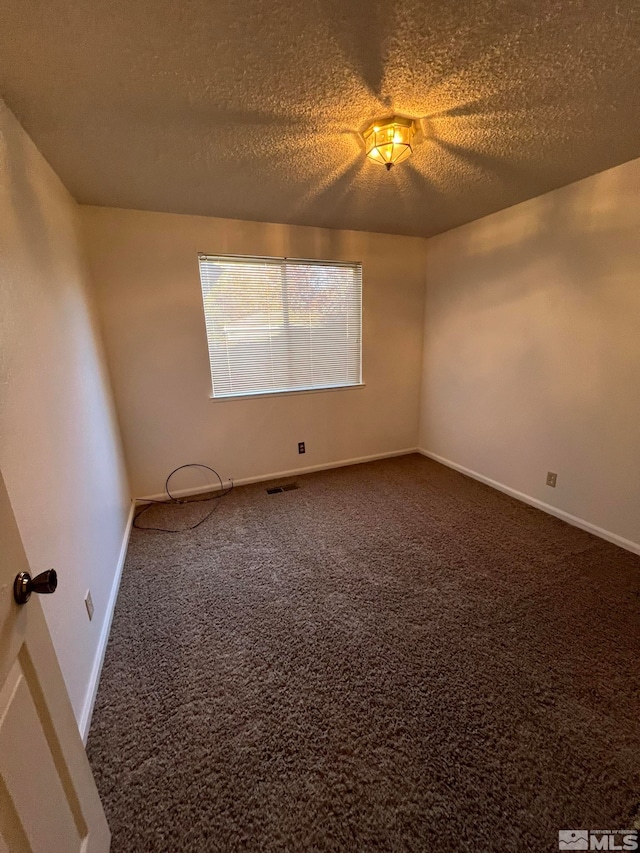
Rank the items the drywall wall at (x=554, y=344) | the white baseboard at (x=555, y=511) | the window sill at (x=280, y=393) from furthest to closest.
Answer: the window sill at (x=280, y=393)
the white baseboard at (x=555, y=511)
the drywall wall at (x=554, y=344)

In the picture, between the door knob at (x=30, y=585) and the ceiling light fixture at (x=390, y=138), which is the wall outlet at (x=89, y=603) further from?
the ceiling light fixture at (x=390, y=138)

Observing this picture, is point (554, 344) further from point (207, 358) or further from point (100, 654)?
point (100, 654)

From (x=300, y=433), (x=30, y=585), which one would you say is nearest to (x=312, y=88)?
(x=30, y=585)

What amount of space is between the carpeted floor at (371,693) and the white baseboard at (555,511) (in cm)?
10

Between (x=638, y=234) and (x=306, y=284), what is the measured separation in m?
2.34

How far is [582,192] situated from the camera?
2.21m

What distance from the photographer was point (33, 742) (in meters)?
0.70

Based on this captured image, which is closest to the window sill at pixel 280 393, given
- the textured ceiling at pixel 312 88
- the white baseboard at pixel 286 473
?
the white baseboard at pixel 286 473

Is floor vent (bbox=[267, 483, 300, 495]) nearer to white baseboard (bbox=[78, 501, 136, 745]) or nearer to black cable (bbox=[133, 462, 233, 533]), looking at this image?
black cable (bbox=[133, 462, 233, 533])

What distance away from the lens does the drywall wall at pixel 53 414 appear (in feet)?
3.64

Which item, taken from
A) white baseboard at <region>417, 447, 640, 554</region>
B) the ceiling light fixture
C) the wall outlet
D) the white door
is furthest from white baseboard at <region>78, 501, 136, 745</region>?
white baseboard at <region>417, 447, 640, 554</region>

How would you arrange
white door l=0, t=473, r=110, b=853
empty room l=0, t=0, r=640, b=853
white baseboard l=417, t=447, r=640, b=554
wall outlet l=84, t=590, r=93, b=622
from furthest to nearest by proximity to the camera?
white baseboard l=417, t=447, r=640, b=554, wall outlet l=84, t=590, r=93, b=622, empty room l=0, t=0, r=640, b=853, white door l=0, t=473, r=110, b=853

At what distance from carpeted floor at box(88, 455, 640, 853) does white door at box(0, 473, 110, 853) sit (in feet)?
1.19

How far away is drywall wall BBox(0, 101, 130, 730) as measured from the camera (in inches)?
43.6
